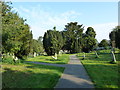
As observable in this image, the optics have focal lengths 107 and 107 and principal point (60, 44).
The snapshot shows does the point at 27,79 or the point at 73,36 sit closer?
the point at 27,79

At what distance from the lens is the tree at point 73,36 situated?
55.6 m

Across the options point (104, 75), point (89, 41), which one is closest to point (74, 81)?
point (104, 75)

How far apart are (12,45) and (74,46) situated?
→ 47.9 m

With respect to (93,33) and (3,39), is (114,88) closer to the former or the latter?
(3,39)

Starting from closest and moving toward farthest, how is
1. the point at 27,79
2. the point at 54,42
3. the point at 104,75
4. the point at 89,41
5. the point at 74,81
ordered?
the point at 74,81 < the point at 27,79 < the point at 104,75 < the point at 54,42 < the point at 89,41

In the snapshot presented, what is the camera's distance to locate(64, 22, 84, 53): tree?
182 ft

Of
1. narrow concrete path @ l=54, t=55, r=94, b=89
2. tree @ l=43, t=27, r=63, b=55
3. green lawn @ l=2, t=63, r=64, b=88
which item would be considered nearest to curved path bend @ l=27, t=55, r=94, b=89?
narrow concrete path @ l=54, t=55, r=94, b=89

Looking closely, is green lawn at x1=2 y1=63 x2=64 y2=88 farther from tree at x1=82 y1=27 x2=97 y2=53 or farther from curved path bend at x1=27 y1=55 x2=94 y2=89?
tree at x1=82 y1=27 x2=97 y2=53

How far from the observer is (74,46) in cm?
5581

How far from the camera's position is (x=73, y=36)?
193 feet

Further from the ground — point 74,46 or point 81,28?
point 81,28

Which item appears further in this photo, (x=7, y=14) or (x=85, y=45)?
(x=85, y=45)

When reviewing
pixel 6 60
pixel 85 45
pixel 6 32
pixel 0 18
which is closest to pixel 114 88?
pixel 6 32

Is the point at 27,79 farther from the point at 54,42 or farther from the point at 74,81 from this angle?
the point at 54,42
